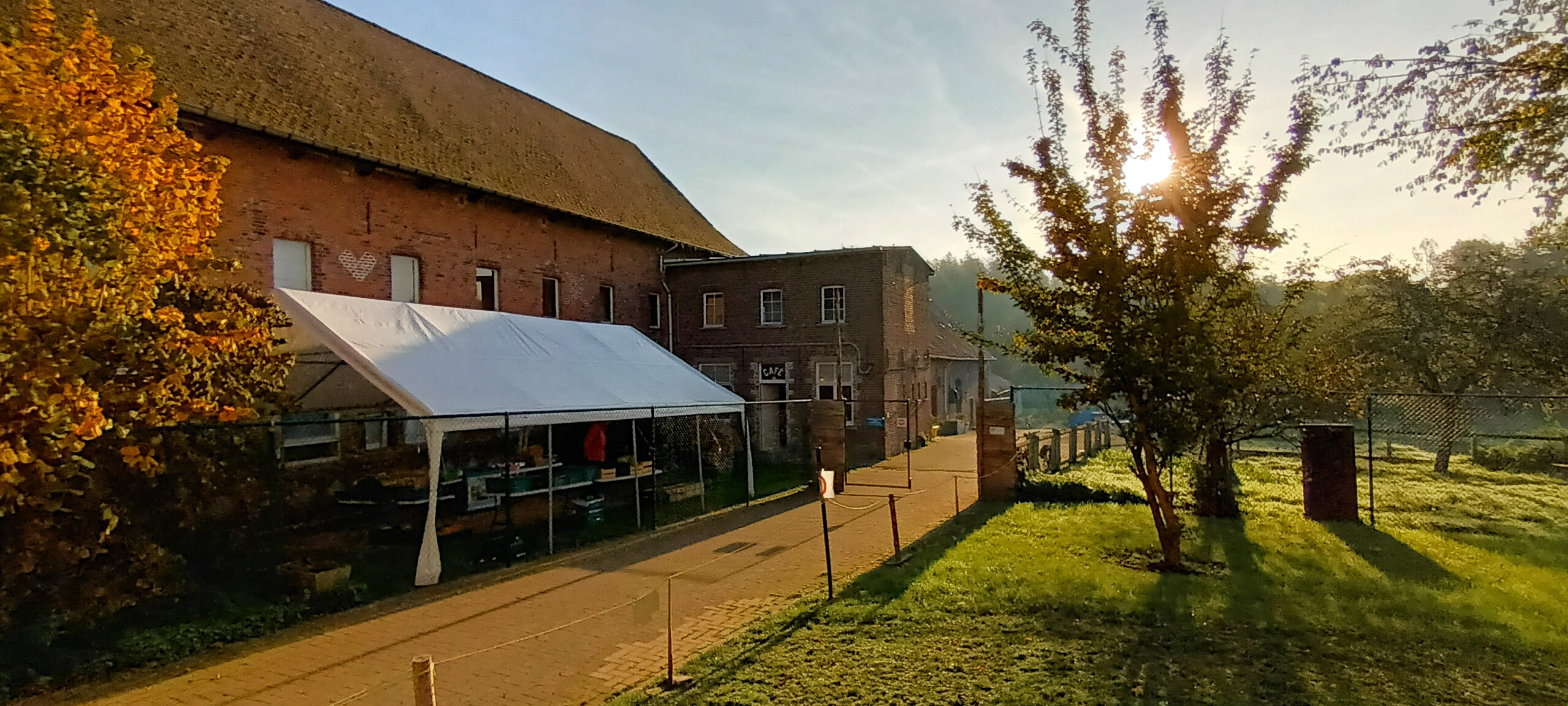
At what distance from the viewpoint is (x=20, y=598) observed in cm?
646

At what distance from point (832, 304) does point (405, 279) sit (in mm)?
11422

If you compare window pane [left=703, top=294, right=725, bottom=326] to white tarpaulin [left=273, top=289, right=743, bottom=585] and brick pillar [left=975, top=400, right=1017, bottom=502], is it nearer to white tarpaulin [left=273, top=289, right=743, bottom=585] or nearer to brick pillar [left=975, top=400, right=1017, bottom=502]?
white tarpaulin [left=273, top=289, right=743, bottom=585]

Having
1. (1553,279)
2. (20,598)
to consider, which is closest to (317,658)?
(20,598)

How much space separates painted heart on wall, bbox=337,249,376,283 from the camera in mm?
14539

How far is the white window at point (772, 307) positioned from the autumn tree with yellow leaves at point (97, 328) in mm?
15738

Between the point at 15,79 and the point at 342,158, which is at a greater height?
the point at 342,158

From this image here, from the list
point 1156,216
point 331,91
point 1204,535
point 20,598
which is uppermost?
point 331,91

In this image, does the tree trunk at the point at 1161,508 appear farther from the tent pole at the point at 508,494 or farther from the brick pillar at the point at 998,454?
the tent pole at the point at 508,494

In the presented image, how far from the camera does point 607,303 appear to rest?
71.2 feet

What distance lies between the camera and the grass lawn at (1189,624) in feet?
18.2

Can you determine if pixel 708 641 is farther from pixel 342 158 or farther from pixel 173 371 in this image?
pixel 342 158

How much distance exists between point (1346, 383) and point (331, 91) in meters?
20.2

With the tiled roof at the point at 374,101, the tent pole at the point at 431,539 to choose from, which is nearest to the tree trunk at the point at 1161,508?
the tent pole at the point at 431,539

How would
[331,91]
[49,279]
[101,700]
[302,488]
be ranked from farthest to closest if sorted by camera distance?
[331,91] → [302,488] → [49,279] → [101,700]
